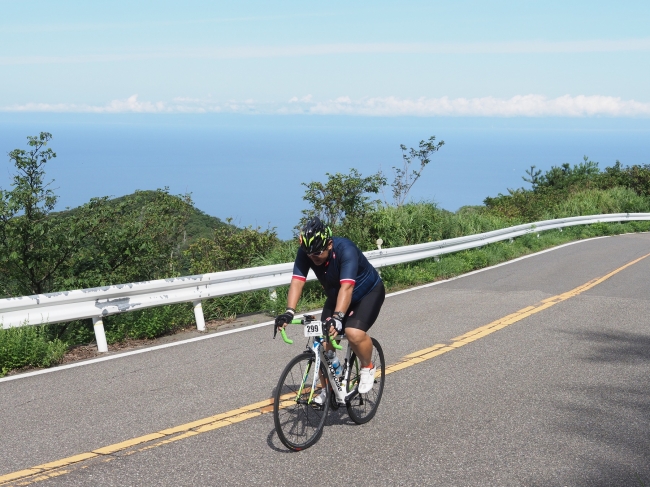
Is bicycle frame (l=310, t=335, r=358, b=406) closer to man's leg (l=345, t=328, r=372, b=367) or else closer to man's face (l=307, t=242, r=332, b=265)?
man's leg (l=345, t=328, r=372, b=367)

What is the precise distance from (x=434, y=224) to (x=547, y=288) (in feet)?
17.2

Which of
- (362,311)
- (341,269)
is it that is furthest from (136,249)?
(341,269)

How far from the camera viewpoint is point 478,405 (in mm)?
6426

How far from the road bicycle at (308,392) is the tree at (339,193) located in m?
13.9

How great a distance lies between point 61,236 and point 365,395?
547 centimetres

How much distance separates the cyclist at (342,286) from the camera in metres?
5.37

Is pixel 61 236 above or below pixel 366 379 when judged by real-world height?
above

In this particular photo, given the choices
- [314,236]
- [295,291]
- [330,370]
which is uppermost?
[314,236]

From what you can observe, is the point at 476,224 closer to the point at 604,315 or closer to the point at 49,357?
the point at 604,315

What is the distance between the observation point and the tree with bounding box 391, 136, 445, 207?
89.7 ft

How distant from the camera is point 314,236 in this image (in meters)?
5.33

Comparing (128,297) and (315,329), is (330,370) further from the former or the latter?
(128,297)

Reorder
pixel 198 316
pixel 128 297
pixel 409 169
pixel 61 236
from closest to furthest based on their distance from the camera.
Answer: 1. pixel 128 297
2. pixel 61 236
3. pixel 198 316
4. pixel 409 169

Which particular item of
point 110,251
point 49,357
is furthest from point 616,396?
point 110,251
